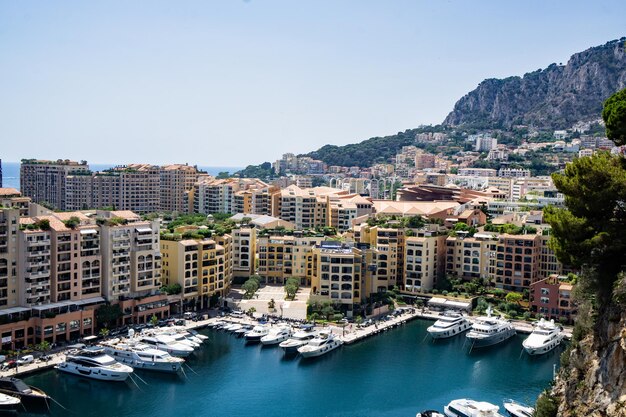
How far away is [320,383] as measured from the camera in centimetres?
3550

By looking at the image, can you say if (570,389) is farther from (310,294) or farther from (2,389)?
(310,294)

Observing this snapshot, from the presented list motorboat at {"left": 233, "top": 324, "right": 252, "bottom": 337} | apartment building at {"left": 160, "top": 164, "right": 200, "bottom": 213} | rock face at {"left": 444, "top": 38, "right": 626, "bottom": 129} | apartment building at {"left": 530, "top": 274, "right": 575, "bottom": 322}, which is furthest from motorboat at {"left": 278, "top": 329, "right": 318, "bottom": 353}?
rock face at {"left": 444, "top": 38, "right": 626, "bottom": 129}

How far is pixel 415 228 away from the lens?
5409 centimetres

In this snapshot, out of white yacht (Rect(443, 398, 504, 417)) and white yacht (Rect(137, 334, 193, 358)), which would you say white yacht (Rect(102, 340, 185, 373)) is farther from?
white yacht (Rect(443, 398, 504, 417))

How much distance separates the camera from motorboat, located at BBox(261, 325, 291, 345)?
41.4 metres

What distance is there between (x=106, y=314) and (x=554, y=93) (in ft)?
471

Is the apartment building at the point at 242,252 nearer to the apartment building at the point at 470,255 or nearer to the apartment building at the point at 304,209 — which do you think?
the apartment building at the point at 470,255

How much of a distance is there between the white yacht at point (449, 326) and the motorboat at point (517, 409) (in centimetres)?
1237

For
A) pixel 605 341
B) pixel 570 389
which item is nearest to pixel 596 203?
pixel 605 341

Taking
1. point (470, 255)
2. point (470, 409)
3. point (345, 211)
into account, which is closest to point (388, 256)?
point (470, 255)

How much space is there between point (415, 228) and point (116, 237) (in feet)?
73.7

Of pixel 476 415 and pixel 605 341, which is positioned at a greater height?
pixel 605 341

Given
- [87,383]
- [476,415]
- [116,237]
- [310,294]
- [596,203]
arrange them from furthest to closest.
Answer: [310,294] < [116,237] < [87,383] < [476,415] < [596,203]

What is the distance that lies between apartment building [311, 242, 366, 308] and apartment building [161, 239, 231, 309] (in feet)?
23.1
